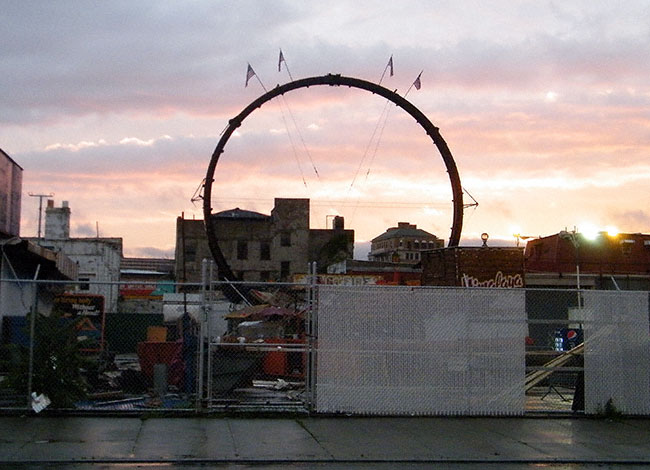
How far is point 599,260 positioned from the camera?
51031 millimetres

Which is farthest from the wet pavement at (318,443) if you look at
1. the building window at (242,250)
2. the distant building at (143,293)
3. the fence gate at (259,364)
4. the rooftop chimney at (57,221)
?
the building window at (242,250)

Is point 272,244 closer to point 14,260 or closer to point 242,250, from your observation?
point 242,250

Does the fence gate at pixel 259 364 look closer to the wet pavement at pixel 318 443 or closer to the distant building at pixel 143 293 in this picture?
the wet pavement at pixel 318 443

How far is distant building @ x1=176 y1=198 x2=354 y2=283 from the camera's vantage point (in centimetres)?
8025

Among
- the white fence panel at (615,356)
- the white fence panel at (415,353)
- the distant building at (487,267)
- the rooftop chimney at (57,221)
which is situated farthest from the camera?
the rooftop chimney at (57,221)

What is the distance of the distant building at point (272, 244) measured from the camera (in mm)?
80250

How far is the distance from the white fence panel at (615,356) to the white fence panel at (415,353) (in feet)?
4.36

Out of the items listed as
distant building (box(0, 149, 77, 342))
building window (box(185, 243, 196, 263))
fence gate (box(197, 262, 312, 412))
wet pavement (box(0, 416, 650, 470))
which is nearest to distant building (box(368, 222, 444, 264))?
building window (box(185, 243, 196, 263))

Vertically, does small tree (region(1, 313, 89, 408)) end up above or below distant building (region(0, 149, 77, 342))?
below

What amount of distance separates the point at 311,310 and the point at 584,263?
1542 inches

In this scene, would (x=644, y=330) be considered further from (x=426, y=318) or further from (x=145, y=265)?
(x=145, y=265)

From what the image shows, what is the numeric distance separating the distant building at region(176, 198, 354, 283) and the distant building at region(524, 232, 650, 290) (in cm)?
2951

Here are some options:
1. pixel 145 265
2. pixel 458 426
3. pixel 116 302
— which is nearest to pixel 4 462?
pixel 458 426

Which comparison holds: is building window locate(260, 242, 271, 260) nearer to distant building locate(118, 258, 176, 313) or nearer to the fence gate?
distant building locate(118, 258, 176, 313)
